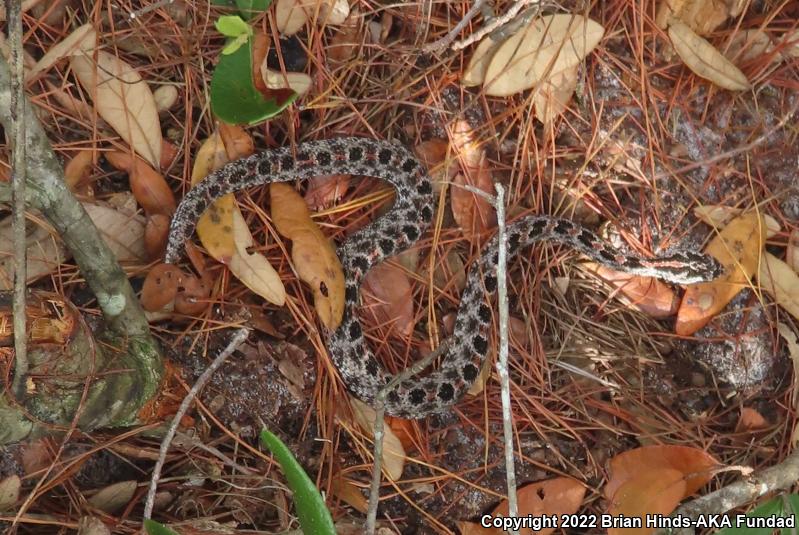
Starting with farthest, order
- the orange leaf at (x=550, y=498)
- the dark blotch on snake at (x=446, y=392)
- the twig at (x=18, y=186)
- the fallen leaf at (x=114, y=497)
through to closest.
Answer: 1. the dark blotch on snake at (x=446, y=392)
2. the orange leaf at (x=550, y=498)
3. the fallen leaf at (x=114, y=497)
4. the twig at (x=18, y=186)

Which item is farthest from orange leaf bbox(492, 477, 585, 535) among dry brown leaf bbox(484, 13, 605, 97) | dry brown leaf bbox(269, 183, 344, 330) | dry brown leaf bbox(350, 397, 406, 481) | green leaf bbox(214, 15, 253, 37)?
green leaf bbox(214, 15, 253, 37)

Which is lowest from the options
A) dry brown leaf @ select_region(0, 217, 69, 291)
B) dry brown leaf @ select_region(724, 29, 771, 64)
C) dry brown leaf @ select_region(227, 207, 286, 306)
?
dry brown leaf @ select_region(227, 207, 286, 306)

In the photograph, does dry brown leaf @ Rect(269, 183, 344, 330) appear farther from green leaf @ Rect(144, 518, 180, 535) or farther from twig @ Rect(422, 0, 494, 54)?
green leaf @ Rect(144, 518, 180, 535)

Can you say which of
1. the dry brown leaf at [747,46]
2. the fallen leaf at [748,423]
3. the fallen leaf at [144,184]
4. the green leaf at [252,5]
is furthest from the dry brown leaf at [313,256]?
the dry brown leaf at [747,46]

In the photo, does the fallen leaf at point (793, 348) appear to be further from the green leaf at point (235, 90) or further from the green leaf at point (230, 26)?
the green leaf at point (230, 26)

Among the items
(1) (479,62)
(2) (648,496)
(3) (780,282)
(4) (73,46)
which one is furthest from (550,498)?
(4) (73,46)

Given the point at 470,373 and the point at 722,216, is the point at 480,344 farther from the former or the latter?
the point at 722,216

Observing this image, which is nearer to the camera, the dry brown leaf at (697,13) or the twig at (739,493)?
the twig at (739,493)
